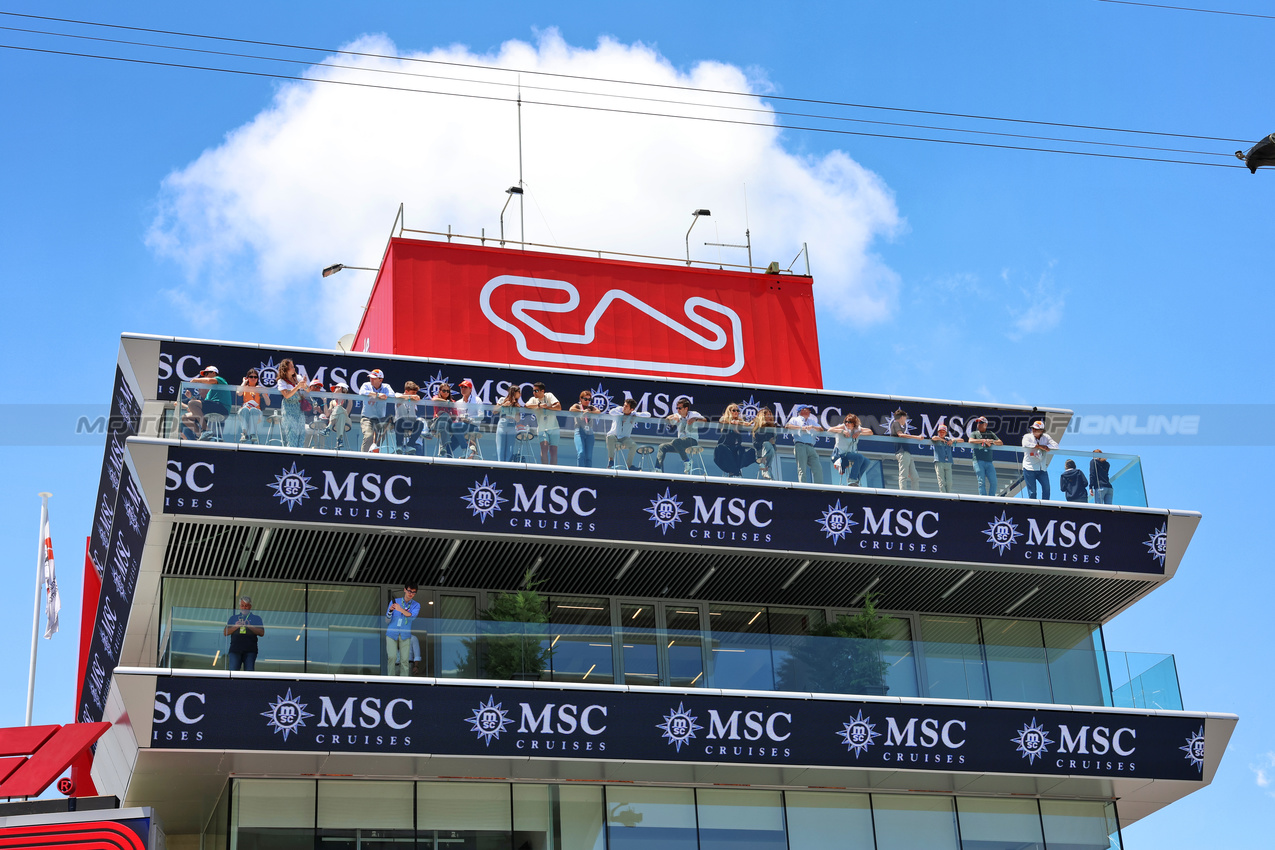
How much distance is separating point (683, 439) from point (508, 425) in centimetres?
322

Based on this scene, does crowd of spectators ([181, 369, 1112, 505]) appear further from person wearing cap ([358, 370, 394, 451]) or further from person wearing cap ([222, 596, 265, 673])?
person wearing cap ([222, 596, 265, 673])

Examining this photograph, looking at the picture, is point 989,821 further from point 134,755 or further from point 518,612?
point 134,755

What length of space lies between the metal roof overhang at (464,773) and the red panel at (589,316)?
32.9 ft

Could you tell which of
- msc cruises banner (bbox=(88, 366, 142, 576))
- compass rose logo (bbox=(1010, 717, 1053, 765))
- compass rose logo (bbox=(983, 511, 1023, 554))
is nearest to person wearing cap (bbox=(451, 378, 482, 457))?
msc cruises banner (bbox=(88, 366, 142, 576))

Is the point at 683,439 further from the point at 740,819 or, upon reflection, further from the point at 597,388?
the point at 740,819

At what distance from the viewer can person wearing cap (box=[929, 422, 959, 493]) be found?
98.4ft

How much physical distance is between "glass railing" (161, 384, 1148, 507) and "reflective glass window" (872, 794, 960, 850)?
229 inches

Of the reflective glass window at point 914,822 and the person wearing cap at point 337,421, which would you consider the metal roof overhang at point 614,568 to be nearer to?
the person wearing cap at point 337,421

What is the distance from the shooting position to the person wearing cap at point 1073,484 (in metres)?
30.5

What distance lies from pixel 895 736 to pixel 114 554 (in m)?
14.9

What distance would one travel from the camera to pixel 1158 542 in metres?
30.7

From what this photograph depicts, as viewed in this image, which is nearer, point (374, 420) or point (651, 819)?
point (374, 420)

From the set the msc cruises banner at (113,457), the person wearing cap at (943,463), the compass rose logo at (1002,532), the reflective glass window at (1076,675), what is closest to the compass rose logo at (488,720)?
the msc cruises banner at (113,457)

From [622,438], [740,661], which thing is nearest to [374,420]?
[622,438]
